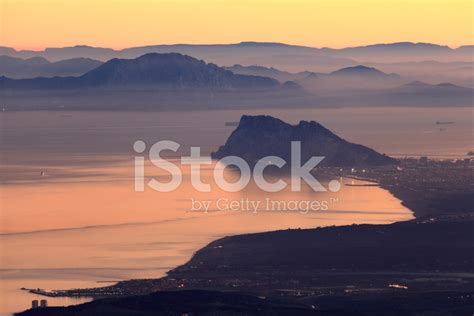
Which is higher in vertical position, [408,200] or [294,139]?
[294,139]

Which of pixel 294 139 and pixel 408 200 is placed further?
pixel 294 139

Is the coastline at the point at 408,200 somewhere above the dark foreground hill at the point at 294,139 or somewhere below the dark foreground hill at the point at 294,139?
below

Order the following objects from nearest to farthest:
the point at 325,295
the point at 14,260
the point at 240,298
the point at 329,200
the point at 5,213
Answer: the point at 240,298
the point at 325,295
the point at 14,260
the point at 5,213
the point at 329,200

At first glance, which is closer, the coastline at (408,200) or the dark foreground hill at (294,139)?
the coastline at (408,200)

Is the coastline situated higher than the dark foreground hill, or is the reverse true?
the dark foreground hill

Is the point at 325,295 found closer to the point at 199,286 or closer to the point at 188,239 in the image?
the point at 199,286

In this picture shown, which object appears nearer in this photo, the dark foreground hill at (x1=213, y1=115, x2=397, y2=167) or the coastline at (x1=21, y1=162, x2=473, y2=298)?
the coastline at (x1=21, y1=162, x2=473, y2=298)

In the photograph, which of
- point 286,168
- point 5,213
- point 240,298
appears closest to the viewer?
point 240,298

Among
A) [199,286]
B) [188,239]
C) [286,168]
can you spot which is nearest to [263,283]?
[199,286]
